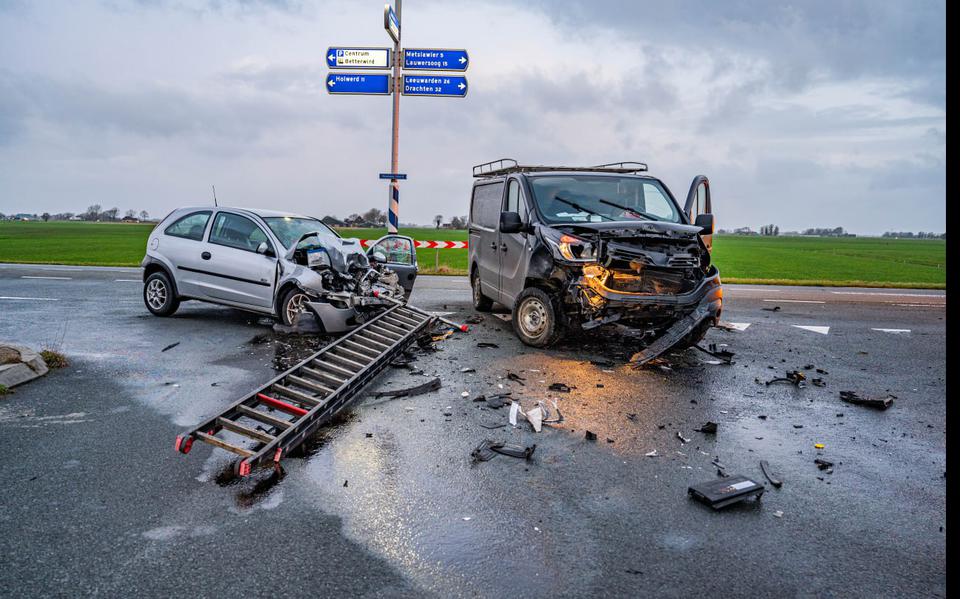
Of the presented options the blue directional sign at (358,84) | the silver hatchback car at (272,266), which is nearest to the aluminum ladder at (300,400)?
the silver hatchback car at (272,266)

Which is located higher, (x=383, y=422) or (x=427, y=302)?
(x=427, y=302)

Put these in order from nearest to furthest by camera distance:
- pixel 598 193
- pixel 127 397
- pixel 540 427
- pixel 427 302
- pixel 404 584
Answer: pixel 404 584 < pixel 540 427 < pixel 127 397 < pixel 598 193 < pixel 427 302

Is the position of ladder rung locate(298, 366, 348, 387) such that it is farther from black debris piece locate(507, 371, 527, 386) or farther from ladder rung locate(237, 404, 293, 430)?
black debris piece locate(507, 371, 527, 386)

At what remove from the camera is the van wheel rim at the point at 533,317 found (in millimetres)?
7656

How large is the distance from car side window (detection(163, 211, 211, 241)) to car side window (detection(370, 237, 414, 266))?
270 centimetres

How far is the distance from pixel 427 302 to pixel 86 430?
7894mm

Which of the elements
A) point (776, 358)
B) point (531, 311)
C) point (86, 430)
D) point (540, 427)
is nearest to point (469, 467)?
point (540, 427)

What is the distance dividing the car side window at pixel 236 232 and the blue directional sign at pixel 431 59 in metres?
9.47

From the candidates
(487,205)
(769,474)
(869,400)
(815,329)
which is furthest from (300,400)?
(815,329)

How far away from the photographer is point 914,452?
4.55 meters

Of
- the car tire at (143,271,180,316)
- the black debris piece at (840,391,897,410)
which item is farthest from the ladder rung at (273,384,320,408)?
the car tire at (143,271,180,316)

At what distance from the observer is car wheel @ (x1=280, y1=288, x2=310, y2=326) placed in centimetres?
845

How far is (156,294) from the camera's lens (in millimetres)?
9766

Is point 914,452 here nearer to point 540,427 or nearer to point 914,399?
point 914,399
